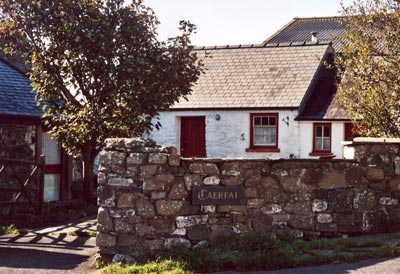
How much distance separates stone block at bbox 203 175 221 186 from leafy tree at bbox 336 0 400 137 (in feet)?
15.3

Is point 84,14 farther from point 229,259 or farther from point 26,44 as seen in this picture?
point 229,259

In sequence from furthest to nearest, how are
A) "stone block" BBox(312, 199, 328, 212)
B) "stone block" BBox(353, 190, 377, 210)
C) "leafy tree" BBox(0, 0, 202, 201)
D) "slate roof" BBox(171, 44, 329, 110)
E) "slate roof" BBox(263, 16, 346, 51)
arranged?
"slate roof" BBox(263, 16, 346, 51), "slate roof" BBox(171, 44, 329, 110), "leafy tree" BBox(0, 0, 202, 201), "stone block" BBox(353, 190, 377, 210), "stone block" BBox(312, 199, 328, 212)

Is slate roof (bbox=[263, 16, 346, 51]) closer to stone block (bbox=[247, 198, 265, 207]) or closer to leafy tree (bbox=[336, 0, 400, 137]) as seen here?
leafy tree (bbox=[336, 0, 400, 137])

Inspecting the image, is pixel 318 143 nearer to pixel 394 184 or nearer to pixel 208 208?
pixel 394 184

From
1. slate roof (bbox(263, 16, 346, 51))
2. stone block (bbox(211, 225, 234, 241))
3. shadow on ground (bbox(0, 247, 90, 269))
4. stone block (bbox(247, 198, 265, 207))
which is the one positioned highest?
slate roof (bbox(263, 16, 346, 51))

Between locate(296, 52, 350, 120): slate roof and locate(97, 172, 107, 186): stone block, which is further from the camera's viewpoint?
locate(296, 52, 350, 120): slate roof

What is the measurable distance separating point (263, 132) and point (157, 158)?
1334cm

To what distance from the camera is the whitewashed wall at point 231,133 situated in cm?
2162

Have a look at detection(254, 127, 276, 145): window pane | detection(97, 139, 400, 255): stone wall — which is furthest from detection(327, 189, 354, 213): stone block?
detection(254, 127, 276, 145): window pane

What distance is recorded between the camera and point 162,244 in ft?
29.9

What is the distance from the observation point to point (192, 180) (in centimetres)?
927

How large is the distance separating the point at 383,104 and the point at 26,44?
7863 mm

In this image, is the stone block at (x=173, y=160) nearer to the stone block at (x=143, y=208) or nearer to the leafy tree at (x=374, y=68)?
the stone block at (x=143, y=208)

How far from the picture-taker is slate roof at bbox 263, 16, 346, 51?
114ft
